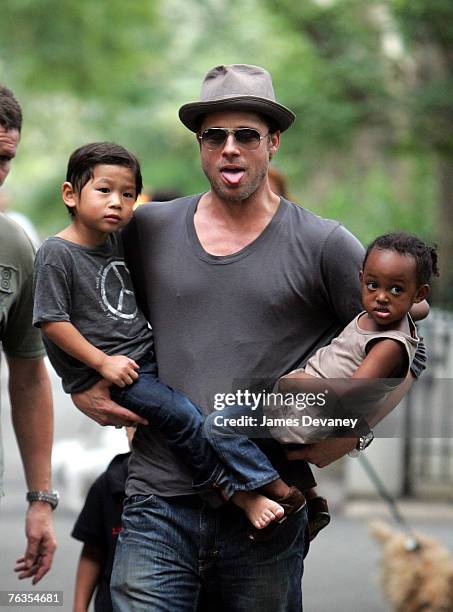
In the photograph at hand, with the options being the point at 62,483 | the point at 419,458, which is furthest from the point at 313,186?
the point at 62,483

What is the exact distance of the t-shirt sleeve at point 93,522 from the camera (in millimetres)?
4492

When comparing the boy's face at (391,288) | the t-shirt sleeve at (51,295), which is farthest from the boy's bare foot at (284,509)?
the t-shirt sleeve at (51,295)

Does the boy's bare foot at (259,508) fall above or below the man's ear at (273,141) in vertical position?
below

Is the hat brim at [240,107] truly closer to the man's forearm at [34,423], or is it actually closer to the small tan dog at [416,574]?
the man's forearm at [34,423]

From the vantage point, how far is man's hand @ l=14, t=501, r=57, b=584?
14.3 feet

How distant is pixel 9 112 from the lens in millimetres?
3945

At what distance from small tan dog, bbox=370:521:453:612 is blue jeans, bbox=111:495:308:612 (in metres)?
2.04

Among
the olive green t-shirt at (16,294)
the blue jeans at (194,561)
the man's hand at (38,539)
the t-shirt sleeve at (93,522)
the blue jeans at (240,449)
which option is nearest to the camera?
the blue jeans at (240,449)

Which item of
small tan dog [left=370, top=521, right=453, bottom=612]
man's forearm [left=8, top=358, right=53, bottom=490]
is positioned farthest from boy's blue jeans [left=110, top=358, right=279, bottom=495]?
small tan dog [left=370, top=521, right=453, bottom=612]

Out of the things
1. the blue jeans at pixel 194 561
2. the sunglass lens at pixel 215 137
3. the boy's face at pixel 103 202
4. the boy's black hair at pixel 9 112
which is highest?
the boy's black hair at pixel 9 112

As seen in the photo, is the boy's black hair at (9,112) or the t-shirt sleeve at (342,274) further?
the boy's black hair at (9,112)

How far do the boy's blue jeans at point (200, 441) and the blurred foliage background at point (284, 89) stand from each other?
9590mm

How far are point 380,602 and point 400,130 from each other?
26.7 ft

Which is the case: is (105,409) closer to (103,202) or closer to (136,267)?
(136,267)
